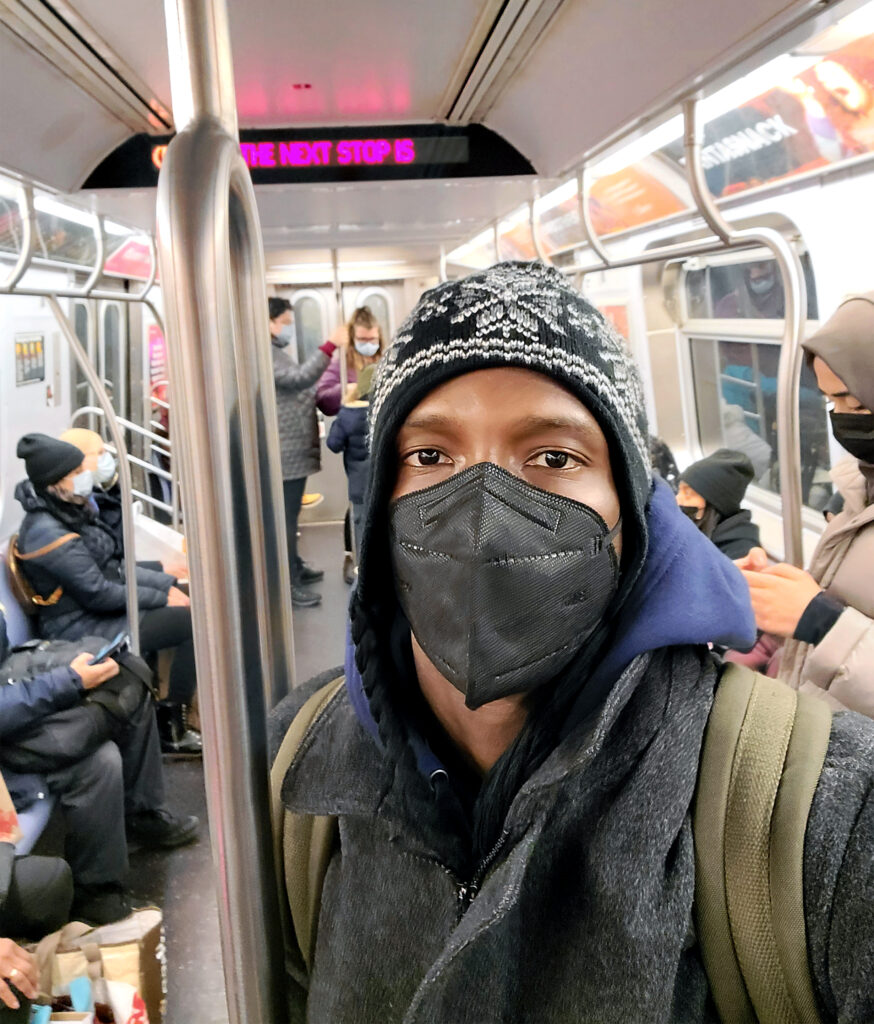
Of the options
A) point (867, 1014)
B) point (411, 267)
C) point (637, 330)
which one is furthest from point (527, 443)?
point (411, 267)

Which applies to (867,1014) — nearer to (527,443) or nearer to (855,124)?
(527,443)

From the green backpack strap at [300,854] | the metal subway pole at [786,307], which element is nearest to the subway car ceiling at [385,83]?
the metal subway pole at [786,307]

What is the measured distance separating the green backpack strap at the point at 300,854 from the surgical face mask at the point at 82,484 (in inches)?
132

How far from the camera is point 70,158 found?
2602mm

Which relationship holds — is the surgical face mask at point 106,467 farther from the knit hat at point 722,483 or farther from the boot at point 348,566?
the knit hat at point 722,483

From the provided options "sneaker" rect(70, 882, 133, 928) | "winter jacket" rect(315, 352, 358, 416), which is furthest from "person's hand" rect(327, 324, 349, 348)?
"sneaker" rect(70, 882, 133, 928)

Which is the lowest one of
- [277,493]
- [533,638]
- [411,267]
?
[533,638]

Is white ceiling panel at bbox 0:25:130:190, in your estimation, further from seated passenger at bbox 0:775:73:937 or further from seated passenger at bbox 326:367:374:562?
seated passenger at bbox 326:367:374:562

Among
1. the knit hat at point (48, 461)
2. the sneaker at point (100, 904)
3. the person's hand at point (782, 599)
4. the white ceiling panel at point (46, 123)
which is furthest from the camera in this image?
the knit hat at point (48, 461)

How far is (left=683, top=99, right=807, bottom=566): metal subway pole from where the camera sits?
6.59 ft

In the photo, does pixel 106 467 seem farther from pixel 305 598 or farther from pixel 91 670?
pixel 305 598

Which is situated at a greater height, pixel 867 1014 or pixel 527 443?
pixel 527 443

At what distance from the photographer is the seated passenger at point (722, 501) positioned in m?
3.44

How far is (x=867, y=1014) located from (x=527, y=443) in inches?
24.7
